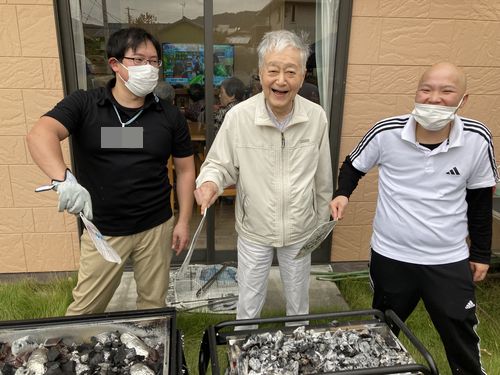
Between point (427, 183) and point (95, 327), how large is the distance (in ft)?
5.42

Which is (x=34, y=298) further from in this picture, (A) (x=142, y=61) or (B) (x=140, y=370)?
(A) (x=142, y=61)

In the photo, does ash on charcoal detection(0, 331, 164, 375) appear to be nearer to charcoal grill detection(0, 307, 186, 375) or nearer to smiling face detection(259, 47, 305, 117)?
charcoal grill detection(0, 307, 186, 375)

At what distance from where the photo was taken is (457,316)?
190 cm

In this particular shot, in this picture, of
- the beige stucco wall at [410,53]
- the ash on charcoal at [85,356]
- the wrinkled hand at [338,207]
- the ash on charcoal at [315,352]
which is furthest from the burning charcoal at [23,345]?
the beige stucco wall at [410,53]

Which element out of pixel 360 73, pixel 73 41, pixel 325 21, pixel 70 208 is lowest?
pixel 70 208

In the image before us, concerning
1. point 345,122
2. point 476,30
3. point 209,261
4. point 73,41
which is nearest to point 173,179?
point 209,261

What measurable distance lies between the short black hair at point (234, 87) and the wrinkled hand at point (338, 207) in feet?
5.52

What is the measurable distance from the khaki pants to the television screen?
152 centimetres

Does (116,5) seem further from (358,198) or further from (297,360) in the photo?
(297,360)

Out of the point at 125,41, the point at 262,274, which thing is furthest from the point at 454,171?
the point at 125,41

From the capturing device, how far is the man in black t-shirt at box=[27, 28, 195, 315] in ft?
6.38

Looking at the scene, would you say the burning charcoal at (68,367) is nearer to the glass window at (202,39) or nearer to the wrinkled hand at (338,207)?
the wrinkled hand at (338,207)

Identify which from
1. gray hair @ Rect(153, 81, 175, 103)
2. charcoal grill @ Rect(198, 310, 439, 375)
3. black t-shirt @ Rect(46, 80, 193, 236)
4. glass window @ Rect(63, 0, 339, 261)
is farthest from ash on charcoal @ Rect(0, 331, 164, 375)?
gray hair @ Rect(153, 81, 175, 103)

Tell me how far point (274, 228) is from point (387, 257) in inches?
23.9
